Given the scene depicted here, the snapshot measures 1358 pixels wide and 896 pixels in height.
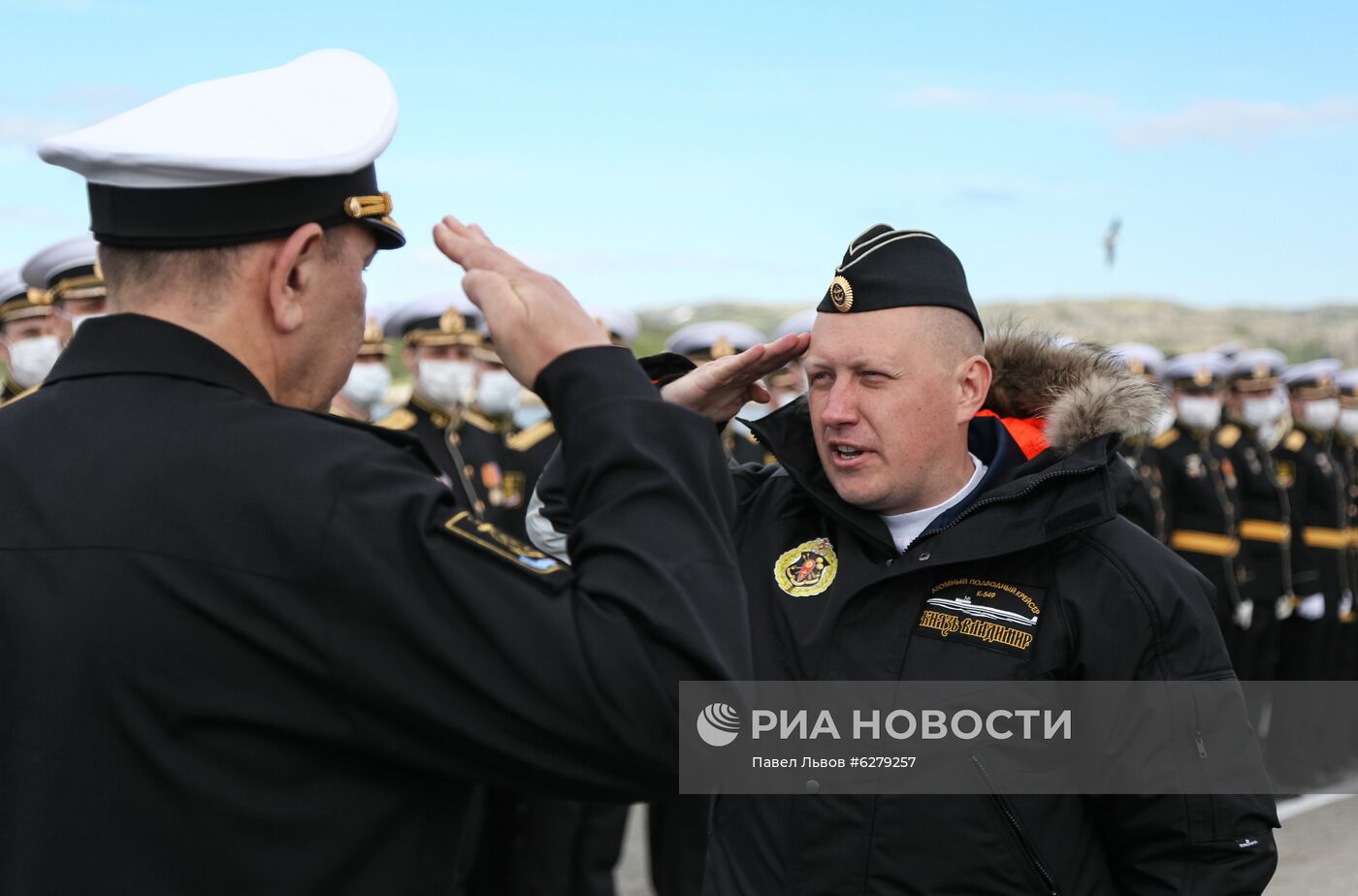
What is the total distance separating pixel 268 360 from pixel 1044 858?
1.92m

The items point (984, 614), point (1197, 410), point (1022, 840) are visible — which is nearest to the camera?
point (1022, 840)

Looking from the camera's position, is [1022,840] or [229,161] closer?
[229,161]

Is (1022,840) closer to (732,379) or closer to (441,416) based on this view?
(732,379)

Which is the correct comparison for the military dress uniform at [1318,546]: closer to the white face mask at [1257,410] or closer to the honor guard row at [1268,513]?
the honor guard row at [1268,513]

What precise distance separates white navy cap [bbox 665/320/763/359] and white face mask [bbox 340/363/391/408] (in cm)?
249

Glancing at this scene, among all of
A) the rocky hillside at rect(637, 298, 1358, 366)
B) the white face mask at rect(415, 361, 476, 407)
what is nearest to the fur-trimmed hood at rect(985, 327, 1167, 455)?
the white face mask at rect(415, 361, 476, 407)

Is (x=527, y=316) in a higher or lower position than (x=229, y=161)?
lower

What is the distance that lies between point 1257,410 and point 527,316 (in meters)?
Result: 11.8

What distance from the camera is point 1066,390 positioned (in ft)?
11.1

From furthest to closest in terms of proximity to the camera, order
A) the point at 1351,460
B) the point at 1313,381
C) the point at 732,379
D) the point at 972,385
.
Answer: the point at 1351,460
the point at 1313,381
the point at 972,385
the point at 732,379

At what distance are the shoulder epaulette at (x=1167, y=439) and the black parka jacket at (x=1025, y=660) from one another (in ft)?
27.4

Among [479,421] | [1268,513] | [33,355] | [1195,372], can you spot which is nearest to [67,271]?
[33,355]

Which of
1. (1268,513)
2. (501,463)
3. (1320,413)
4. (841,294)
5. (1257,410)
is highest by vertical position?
(841,294)

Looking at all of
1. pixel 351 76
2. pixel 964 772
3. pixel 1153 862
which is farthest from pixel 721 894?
pixel 351 76
